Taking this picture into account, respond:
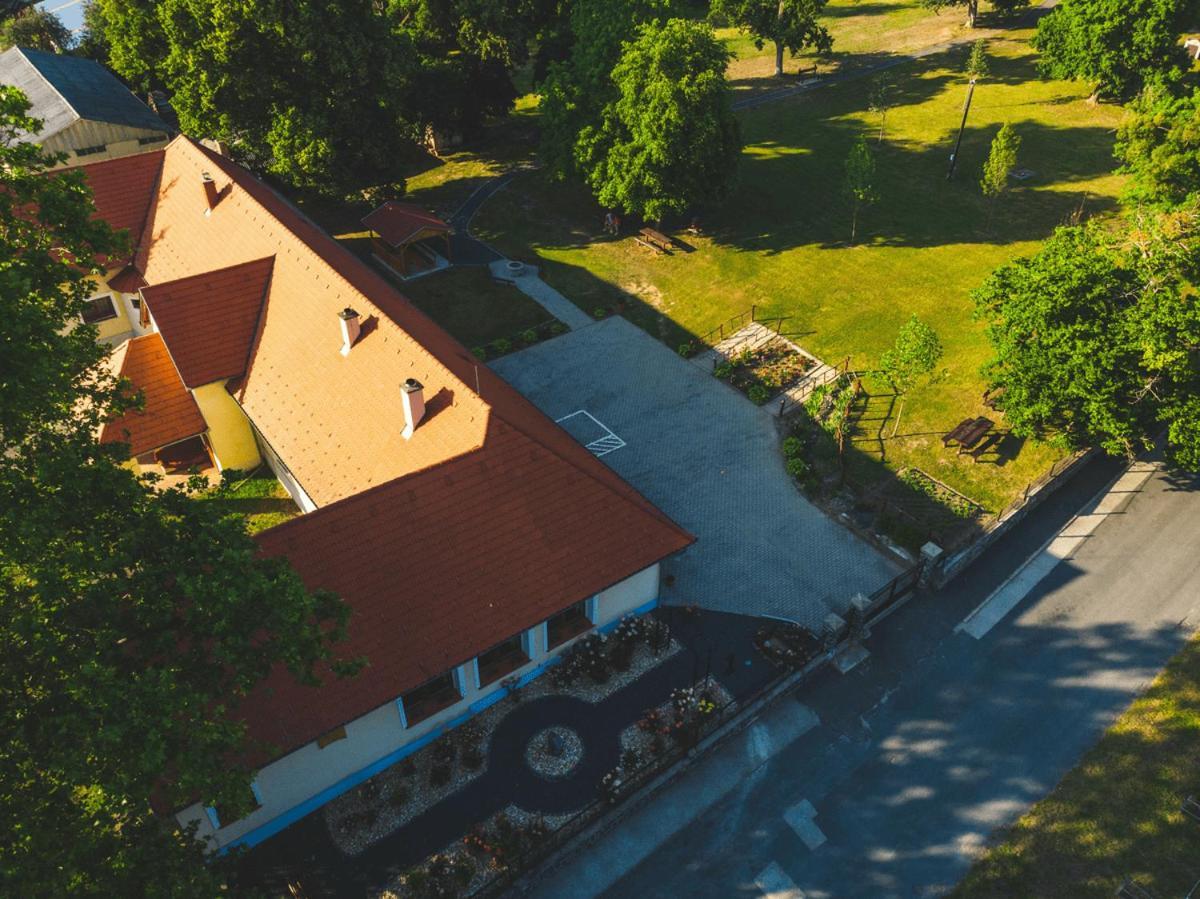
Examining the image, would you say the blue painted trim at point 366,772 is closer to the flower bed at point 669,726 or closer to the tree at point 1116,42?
the flower bed at point 669,726

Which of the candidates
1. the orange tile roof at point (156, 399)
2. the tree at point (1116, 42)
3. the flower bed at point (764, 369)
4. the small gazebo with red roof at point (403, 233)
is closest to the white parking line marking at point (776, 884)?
the flower bed at point (764, 369)

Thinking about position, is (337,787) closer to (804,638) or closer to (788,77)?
(804,638)

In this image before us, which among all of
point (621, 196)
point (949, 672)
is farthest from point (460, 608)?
point (621, 196)

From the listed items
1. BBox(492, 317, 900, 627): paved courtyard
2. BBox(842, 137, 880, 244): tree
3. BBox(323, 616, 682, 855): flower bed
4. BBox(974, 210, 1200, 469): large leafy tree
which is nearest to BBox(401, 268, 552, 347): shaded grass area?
BBox(492, 317, 900, 627): paved courtyard

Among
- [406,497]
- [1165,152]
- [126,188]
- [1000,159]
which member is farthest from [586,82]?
[406,497]

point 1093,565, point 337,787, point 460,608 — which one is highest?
point 460,608

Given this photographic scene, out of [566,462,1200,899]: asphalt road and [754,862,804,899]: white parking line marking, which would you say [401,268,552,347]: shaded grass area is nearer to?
[566,462,1200,899]: asphalt road
